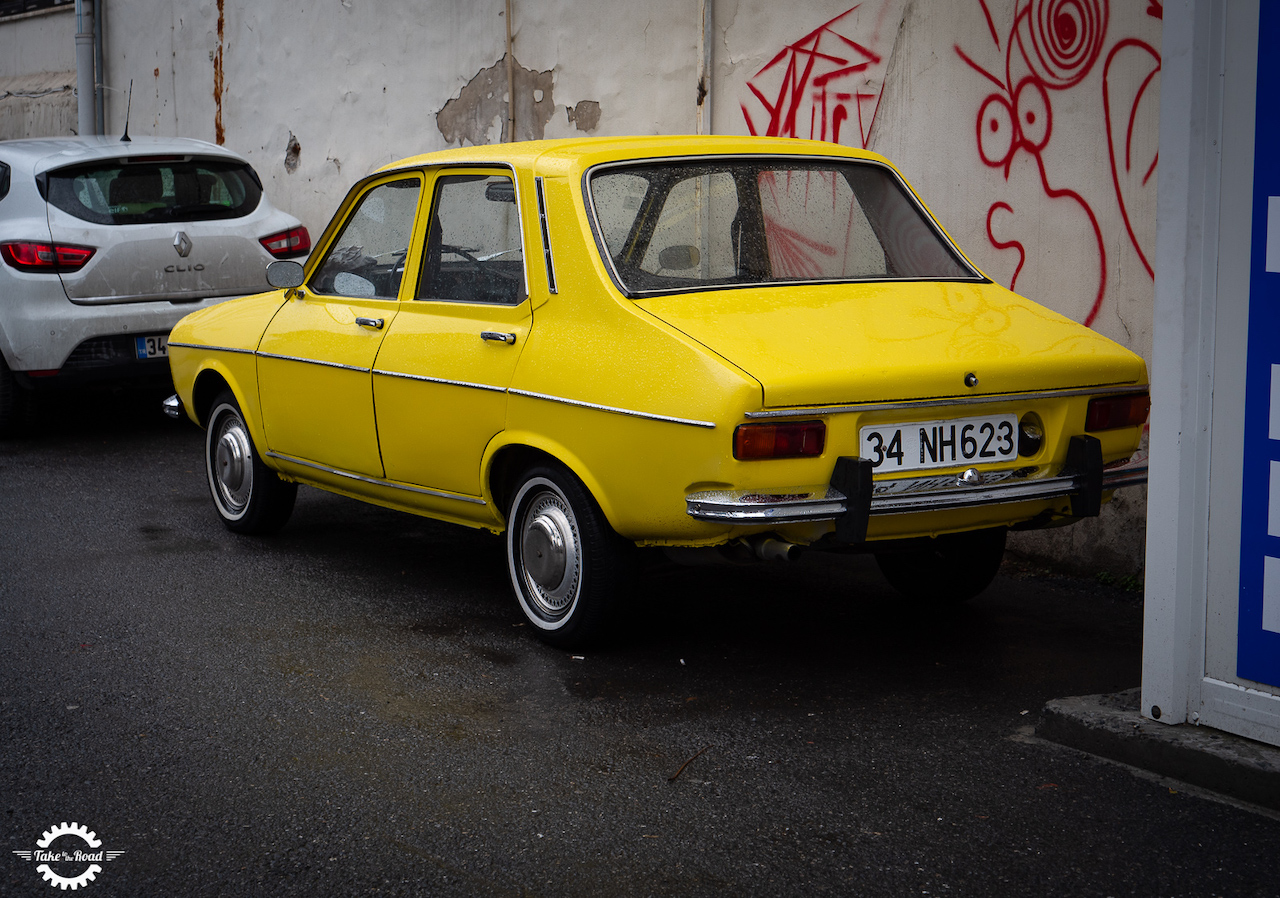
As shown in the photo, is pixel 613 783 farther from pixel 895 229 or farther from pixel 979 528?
pixel 895 229

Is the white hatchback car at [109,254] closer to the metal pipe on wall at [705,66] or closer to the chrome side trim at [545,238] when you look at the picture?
the metal pipe on wall at [705,66]

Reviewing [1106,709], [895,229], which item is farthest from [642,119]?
[1106,709]

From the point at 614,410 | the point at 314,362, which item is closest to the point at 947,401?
the point at 614,410

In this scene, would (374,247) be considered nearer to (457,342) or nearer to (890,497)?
(457,342)

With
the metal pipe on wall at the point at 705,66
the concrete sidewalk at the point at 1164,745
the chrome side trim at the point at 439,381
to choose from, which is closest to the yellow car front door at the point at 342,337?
the chrome side trim at the point at 439,381

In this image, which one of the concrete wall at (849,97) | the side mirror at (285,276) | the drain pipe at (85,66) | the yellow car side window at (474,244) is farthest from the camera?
the drain pipe at (85,66)

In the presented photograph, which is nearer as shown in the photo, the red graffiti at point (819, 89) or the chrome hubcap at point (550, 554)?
the chrome hubcap at point (550, 554)

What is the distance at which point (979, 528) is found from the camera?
4.42 meters

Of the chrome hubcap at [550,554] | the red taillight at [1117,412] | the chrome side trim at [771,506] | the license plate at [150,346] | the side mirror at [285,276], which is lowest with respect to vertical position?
the chrome hubcap at [550,554]

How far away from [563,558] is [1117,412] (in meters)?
1.87

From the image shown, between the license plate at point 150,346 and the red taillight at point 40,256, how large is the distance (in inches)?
22.8

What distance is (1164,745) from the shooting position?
12.2 ft

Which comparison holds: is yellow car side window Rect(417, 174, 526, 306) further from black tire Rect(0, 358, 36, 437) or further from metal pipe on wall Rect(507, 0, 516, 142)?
metal pipe on wall Rect(507, 0, 516, 142)

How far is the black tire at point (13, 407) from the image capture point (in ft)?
29.3
